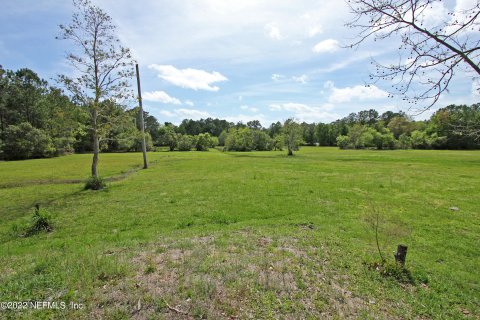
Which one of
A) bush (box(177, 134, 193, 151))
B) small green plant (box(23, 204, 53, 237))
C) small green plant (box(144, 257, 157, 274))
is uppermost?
bush (box(177, 134, 193, 151))

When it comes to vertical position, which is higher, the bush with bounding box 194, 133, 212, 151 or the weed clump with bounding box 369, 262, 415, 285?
the bush with bounding box 194, 133, 212, 151

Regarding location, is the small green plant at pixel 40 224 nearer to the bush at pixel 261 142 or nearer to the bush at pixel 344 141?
the bush at pixel 261 142

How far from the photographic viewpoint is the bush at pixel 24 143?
49.2 m

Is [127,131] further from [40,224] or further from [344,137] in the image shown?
[344,137]

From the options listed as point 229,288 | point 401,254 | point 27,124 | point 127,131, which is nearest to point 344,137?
point 127,131

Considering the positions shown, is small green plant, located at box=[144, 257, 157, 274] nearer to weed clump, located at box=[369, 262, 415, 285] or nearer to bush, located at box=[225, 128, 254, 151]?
weed clump, located at box=[369, 262, 415, 285]

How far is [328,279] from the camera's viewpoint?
571cm

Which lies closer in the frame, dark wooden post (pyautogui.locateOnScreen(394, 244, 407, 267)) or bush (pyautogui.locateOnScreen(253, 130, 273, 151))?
dark wooden post (pyautogui.locateOnScreen(394, 244, 407, 267))

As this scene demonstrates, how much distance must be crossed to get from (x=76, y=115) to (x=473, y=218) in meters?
24.7

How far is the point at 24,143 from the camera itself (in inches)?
1941

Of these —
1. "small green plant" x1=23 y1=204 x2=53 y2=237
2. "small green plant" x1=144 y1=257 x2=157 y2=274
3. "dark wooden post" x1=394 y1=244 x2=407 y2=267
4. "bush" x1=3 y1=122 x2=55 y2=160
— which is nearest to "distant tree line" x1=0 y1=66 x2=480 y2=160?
"bush" x1=3 y1=122 x2=55 y2=160

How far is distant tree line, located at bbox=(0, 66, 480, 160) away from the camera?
42.6ft

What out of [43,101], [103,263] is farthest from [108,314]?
[43,101]

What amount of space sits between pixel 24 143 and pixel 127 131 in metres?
42.3
